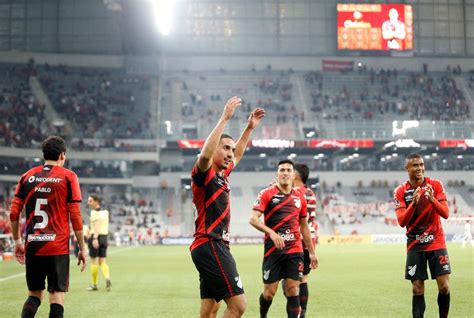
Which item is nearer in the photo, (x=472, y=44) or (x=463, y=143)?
(x=463, y=143)

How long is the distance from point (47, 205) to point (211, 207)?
2.08m

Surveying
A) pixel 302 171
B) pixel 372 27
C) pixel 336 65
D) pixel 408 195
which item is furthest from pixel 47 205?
pixel 372 27

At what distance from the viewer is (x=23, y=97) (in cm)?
6250

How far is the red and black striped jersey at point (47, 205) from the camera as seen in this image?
7.87 metres

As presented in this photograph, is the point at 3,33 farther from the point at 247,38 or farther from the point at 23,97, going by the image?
the point at 247,38

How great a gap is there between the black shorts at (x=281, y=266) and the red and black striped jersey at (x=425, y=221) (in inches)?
63.4

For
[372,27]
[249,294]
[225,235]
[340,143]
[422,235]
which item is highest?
[372,27]

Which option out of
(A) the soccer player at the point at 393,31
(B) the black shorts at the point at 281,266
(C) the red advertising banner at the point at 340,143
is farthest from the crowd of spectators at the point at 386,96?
(B) the black shorts at the point at 281,266

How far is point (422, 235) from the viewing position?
985 centimetres

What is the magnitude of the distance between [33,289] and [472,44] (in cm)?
7246

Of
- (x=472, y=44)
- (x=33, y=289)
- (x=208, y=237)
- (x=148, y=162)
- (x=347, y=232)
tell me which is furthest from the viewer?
(x=472, y=44)

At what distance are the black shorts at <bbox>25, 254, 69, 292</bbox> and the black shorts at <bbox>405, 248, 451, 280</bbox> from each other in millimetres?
4788

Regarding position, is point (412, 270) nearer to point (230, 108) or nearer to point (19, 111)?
point (230, 108)

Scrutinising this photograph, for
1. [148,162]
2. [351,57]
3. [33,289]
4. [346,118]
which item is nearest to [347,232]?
[346,118]
